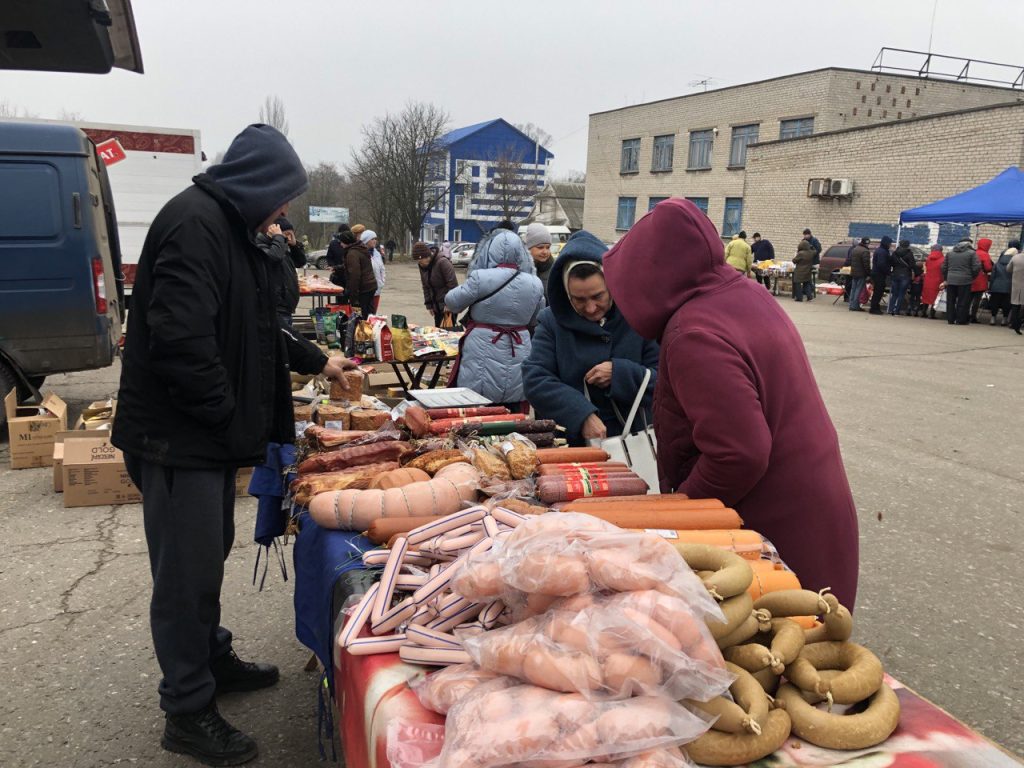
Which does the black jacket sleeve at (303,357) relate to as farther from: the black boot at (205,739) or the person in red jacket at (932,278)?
the person in red jacket at (932,278)

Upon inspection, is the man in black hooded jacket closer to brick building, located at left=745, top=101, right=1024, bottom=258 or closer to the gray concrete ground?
the gray concrete ground

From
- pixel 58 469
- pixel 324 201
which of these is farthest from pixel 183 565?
pixel 324 201

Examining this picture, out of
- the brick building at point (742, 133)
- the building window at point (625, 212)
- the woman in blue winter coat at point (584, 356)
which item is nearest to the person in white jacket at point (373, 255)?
the woman in blue winter coat at point (584, 356)

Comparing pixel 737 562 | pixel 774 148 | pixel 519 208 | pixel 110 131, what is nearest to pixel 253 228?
pixel 737 562

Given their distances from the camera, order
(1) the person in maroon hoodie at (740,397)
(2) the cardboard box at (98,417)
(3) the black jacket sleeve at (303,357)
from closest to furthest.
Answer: (1) the person in maroon hoodie at (740,397) → (3) the black jacket sleeve at (303,357) → (2) the cardboard box at (98,417)

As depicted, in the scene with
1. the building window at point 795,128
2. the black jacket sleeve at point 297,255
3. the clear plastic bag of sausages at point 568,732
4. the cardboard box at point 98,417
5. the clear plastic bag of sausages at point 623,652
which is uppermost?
the building window at point 795,128

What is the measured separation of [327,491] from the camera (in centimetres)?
241

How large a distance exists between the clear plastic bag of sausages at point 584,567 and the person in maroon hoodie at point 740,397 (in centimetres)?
61

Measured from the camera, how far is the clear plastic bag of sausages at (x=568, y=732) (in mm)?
1168

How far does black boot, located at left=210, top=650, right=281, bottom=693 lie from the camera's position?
10.1ft

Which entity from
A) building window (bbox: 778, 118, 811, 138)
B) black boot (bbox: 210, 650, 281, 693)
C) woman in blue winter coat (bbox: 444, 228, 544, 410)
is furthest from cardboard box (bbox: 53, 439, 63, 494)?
building window (bbox: 778, 118, 811, 138)

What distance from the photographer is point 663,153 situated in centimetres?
3859

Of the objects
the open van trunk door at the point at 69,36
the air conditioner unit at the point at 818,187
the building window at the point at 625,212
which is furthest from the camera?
the building window at the point at 625,212

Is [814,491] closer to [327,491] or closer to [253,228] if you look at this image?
[327,491]
